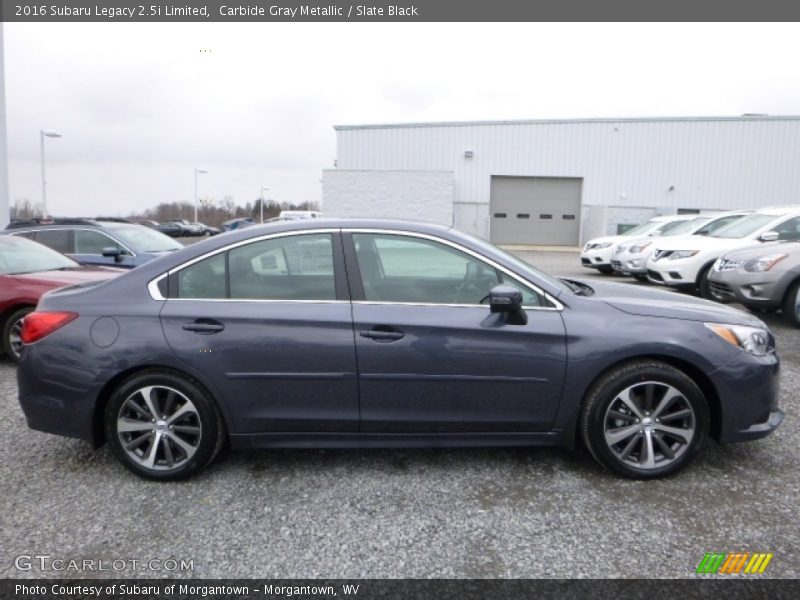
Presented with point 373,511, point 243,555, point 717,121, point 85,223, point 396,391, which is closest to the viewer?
point 243,555

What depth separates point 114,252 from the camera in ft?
26.5

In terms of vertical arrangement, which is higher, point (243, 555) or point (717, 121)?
point (717, 121)

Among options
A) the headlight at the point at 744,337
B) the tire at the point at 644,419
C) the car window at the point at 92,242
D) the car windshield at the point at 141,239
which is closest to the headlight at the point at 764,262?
the headlight at the point at 744,337

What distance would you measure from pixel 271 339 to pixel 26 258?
4738mm

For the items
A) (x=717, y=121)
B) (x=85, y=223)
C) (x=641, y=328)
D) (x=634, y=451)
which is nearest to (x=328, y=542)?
(x=634, y=451)

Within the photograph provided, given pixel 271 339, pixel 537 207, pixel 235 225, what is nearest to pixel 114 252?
pixel 235 225

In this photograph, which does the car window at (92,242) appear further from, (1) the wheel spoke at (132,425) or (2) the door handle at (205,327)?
(2) the door handle at (205,327)

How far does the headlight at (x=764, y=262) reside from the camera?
7.12 m

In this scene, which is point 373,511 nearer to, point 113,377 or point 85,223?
point 113,377

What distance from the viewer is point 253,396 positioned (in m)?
3.14

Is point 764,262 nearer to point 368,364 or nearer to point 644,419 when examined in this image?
point 644,419

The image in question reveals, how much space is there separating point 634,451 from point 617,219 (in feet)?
97.3

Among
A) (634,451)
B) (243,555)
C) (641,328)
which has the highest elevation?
(641,328)

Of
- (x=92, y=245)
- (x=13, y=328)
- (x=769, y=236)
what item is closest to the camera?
(x=13, y=328)
